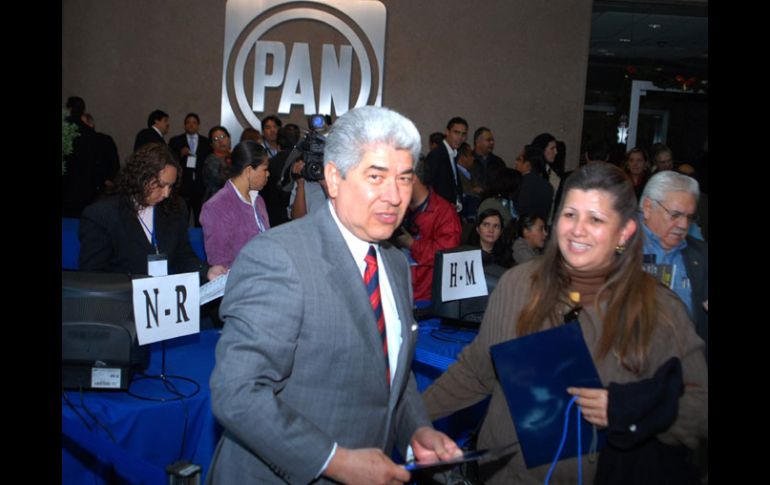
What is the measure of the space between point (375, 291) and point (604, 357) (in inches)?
21.8

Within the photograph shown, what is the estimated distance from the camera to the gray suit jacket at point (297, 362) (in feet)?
4.25

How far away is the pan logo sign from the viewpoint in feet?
31.8

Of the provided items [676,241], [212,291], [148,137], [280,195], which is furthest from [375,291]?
[148,137]

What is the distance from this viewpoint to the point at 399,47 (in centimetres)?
998

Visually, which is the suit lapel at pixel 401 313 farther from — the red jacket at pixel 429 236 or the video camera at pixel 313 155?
the red jacket at pixel 429 236

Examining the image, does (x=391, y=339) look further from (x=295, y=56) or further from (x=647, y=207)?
(x=295, y=56)

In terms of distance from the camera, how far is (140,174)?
3541 mm

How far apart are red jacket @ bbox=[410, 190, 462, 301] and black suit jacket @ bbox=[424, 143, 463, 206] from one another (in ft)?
10.3

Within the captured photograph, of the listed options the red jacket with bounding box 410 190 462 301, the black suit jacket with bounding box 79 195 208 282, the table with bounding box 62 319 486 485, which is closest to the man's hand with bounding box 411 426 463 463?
the table with bounding box 62 319 486 485

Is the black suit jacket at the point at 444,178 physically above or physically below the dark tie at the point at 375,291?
above

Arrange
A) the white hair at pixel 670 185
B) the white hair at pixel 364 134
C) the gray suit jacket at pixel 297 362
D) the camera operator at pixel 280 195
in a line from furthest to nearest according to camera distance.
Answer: the camera operator at pixel 280 195 < the white hair at pixel 670 185 < the white hair at pixel 364 134 < the gray suit jacket at pixel 297 362

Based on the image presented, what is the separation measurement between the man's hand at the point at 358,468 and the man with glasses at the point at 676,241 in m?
1.66

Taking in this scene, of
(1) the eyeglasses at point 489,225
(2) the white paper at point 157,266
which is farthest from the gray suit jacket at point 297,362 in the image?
(1) the eyeglasses at point 489,225

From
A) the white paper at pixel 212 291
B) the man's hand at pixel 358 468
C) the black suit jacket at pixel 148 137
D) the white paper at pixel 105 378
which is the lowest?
the white paper at pixel 105 378
